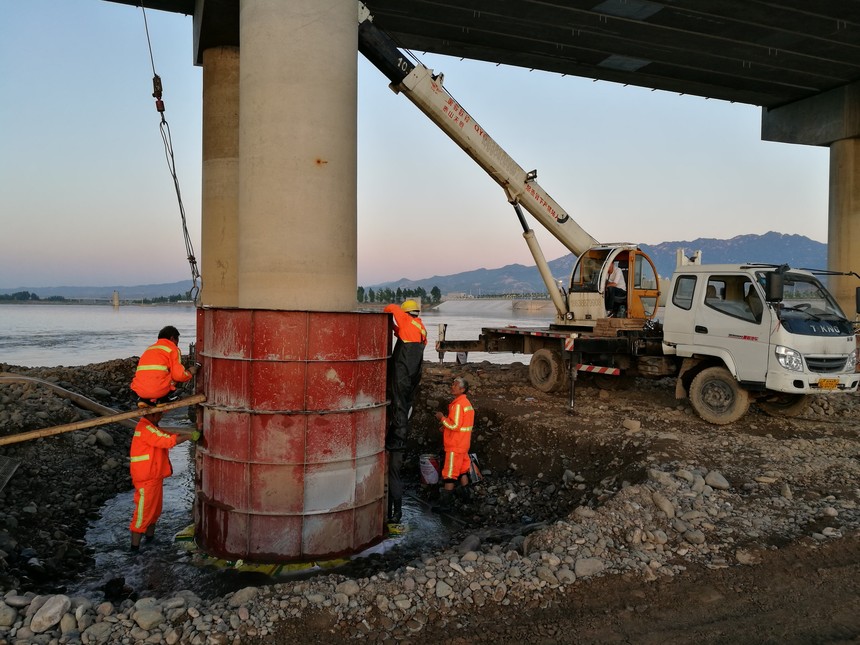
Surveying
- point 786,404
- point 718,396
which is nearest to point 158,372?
point 718,396

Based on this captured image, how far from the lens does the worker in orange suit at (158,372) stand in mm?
6285

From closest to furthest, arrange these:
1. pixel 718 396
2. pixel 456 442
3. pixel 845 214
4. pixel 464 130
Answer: pixel 456 442 < pixel 718 396 < pixel 464 130 < pixel 845 214

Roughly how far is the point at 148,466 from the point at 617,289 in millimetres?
8876

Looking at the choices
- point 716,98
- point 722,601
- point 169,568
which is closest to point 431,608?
point 722,601

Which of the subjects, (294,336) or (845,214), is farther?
(845,214)

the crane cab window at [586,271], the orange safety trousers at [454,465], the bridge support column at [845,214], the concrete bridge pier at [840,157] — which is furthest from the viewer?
the bridge support column at [845,214]

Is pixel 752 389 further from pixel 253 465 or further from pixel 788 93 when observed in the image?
pixel 788 93

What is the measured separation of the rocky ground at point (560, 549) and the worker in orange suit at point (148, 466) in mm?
675

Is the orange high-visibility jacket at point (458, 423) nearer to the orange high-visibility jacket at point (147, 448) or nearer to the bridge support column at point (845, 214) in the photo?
the orange high-visibility jacket at point (147, 448)

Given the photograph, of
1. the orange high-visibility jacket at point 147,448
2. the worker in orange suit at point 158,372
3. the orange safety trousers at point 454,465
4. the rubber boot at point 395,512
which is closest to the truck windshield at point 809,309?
the orange safety trousers at point 454,465

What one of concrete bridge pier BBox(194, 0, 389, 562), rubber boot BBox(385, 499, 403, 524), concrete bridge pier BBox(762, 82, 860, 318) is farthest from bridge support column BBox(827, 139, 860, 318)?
concrete bridge pier BBox(194, 0, 389, 562)

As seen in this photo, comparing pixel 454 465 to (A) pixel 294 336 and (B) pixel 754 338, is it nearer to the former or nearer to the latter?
(A) pixel 294 336

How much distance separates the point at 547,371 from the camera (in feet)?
40.2

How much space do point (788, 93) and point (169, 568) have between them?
2199 cm
